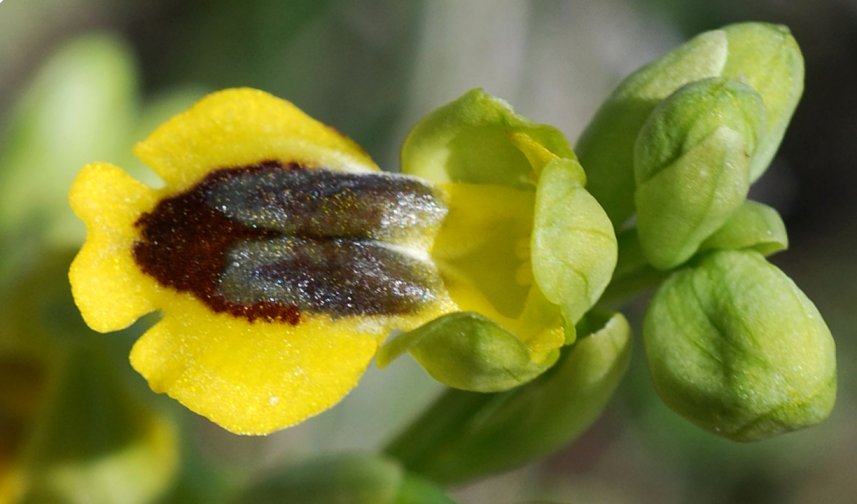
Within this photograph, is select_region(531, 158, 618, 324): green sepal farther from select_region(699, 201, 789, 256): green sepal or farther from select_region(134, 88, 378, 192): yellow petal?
select_region(134, 88, 378, 192): yellow petal

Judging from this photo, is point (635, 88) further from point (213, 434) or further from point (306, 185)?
point (213, 434)

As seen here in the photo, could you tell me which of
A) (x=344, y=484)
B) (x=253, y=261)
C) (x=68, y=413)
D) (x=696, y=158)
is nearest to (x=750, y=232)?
(x=696, y=158)

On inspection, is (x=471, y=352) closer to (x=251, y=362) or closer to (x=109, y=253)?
(x=251, y=362)

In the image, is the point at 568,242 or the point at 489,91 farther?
the point at 489,91

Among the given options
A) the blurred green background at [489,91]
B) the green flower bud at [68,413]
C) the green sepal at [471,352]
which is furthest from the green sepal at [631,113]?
the blurred green background at [489,91]

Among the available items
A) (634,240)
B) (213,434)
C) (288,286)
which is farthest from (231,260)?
(213,434)

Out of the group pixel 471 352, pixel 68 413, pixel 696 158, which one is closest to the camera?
→ pixel 471 352
